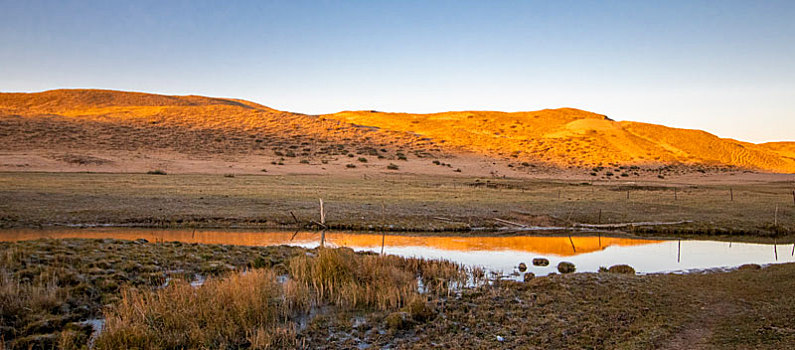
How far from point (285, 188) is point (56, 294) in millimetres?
25883

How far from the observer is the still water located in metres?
16.7

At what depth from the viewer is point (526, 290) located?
444 inches

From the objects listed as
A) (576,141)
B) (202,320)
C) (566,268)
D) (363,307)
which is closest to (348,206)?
(566,268)

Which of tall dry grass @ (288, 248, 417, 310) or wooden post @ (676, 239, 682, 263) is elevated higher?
tall dry grass @ (288, 248, 417, 310)

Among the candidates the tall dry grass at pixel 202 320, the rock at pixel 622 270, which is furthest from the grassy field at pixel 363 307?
the rock at pixel 622 270

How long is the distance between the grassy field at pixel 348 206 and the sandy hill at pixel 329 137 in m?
21.3

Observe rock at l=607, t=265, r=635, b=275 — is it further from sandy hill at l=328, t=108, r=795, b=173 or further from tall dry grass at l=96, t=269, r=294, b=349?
sandy hill at l=328, t=108, r=795, b=173

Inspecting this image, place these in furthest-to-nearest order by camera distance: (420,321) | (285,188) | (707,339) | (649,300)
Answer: (285,188)
(649,300)
(420,321)
(707,339)

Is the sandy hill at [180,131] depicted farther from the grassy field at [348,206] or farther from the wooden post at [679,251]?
the wooden post at [679,251]

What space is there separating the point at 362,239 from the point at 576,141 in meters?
65.1

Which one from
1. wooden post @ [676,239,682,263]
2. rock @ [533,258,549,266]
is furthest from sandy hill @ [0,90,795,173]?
rock @ [533,258,549,266]

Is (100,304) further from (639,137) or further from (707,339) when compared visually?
(639,137)

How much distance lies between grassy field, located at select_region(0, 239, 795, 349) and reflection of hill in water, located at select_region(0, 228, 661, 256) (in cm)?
606

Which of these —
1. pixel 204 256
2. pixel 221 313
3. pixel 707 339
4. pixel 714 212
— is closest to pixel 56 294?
pixel 221 313
